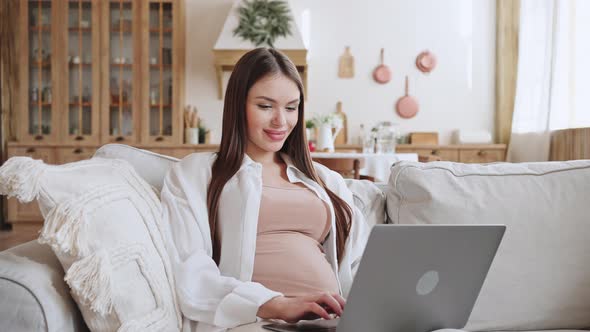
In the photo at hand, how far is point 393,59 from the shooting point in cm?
564

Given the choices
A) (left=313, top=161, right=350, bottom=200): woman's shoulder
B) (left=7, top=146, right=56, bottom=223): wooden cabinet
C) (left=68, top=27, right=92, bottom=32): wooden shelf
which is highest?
(left=68, top=27, right=92, bottom=32): wooden shelf

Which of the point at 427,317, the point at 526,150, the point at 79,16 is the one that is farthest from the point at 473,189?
the point at 79,16

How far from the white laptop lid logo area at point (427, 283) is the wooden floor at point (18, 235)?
3.89m

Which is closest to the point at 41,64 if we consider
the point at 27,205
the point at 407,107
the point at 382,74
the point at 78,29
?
the point at 78,29

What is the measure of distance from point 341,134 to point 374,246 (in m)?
4.72

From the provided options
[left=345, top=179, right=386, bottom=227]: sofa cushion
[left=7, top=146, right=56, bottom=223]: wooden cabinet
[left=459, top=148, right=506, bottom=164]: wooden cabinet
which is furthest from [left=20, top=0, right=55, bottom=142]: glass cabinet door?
[left=345, top=179, right=386, bottom=227]: sofa cushion

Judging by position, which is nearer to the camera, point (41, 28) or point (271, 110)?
point (271, 110)

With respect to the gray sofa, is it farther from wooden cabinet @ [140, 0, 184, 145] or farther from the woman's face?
wooden cabinet @ [140, 0, 184, 145]

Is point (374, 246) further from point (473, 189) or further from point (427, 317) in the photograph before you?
point (473, 189)

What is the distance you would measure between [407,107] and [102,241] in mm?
4879

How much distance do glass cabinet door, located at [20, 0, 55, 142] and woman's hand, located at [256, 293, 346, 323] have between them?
4.79 meters

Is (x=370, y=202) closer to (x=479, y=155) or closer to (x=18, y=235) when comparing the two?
Answer: (x=479, y=155)

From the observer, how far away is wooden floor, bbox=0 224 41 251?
431cm

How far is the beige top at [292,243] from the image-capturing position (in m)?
1.33
